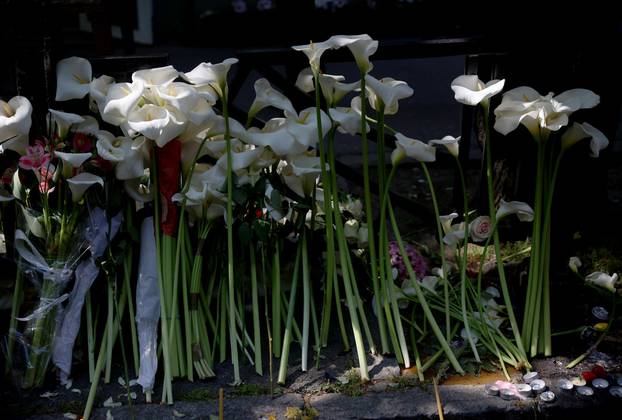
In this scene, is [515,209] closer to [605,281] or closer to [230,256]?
[605,281]

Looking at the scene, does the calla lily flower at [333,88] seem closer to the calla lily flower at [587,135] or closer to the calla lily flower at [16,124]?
the calla lily flower at [587,135]

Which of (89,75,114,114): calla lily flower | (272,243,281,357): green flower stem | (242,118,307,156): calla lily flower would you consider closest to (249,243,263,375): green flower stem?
(272,243,281,357): green flower stem

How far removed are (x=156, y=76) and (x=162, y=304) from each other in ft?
2.72

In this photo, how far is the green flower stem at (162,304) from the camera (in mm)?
2959

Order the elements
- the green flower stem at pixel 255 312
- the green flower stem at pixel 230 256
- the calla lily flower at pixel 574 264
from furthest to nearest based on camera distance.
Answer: the calla lily flower at pixel 574 264 → the green flower stem at pixel 255 312 → the green flower stem at pixel 230 256

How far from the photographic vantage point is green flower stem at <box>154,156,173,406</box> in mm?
2959

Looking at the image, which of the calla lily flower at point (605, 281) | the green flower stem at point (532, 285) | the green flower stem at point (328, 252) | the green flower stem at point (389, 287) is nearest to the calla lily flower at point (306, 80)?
the green flower stem at point (328, 252)

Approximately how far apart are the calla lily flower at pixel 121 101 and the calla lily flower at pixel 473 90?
1.14 m

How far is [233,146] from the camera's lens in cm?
314

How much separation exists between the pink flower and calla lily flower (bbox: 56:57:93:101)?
Result: 8.1 inches

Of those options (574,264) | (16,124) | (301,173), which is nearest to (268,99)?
(301,173)

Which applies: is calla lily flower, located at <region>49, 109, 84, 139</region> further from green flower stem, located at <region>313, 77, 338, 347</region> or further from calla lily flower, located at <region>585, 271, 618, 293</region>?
calla lily flower, located at <region>585, 271, 618, 293</region>

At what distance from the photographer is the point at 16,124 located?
115 inches

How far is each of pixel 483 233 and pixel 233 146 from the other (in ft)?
3.56
